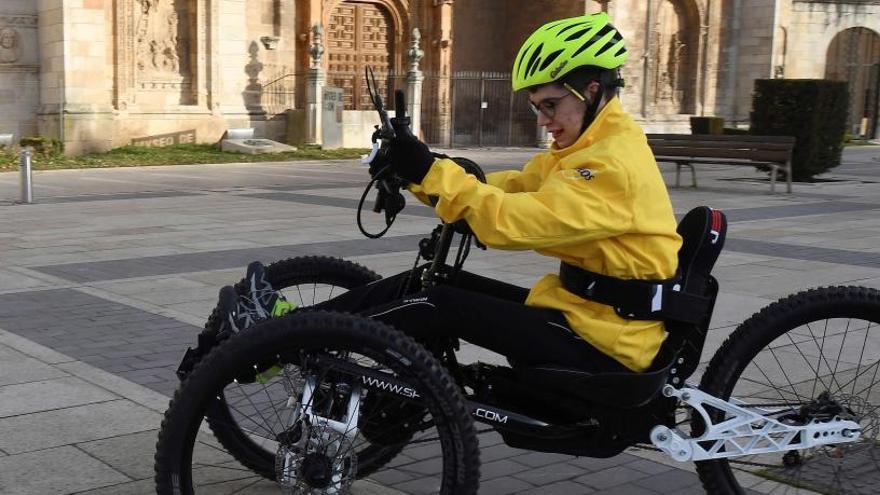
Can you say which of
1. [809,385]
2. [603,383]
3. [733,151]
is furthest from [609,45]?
[733,151]

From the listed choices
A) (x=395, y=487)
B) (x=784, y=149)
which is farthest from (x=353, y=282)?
(x=784, y=149)

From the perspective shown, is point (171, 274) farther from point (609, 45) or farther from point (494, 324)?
point (609, 45)

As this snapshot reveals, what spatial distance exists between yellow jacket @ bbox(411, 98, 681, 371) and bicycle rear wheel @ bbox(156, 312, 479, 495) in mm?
436

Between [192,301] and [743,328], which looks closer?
[743,328]

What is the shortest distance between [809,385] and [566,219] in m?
1.55

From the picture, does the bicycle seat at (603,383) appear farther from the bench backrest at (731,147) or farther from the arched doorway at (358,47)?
the arched doorway at (358,47)

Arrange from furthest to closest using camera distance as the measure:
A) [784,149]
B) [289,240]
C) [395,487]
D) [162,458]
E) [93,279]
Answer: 1. [784,149]
2. [289,240]
3. [93,279]
4. [395,487]
5. [162,458]

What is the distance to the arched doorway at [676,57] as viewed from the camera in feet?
113

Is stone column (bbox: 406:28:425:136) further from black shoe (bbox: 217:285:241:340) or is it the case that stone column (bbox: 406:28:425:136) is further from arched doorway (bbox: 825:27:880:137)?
black shoe (bbox: 217:285:241:340)

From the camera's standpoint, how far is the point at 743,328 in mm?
3381

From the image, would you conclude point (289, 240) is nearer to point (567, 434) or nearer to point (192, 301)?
point (192, 301)

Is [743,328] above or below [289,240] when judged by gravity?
above

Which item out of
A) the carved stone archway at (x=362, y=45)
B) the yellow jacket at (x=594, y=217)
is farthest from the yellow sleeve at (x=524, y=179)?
the carved stone archway at (x=362, y=45)

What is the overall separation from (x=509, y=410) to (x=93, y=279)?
5396 mm
